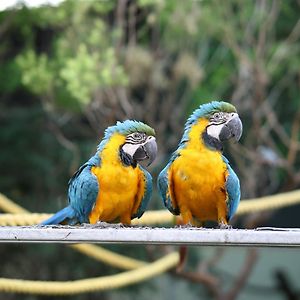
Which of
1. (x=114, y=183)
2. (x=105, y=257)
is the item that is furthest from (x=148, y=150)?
(x=105, y=257)

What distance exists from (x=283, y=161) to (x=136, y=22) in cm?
129

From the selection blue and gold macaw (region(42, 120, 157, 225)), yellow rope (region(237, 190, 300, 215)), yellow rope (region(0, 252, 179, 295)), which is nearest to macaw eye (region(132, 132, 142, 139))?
blue and gold macaw (region(42, 120, 157, 225))

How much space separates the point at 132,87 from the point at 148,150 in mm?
2860

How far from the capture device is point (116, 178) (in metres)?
2.39

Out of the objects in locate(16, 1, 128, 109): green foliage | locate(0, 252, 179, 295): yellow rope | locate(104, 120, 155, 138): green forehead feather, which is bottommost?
locate(0, 252, 179, 295): yellow rope

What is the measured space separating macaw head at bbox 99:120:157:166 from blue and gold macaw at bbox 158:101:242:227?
10 cm

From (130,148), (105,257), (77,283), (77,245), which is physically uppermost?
(130,148)

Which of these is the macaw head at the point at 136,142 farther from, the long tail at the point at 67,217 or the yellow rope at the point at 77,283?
the yellow rope at the point at 77,283

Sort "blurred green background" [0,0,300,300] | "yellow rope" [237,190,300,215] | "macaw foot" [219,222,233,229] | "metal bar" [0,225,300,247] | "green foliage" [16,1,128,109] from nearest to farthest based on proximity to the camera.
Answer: "metal bar" [0,225,300,247]
"macaw foot" [219,222,233,229]
"yellow rope" [237,190,300,215]
"green foliage" [16,1,128,109]
"blurred green background" [0,0,300,300]

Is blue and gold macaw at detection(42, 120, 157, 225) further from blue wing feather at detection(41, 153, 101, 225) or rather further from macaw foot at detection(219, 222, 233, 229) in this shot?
macaw foot at detection(219, 222, 233, 229)

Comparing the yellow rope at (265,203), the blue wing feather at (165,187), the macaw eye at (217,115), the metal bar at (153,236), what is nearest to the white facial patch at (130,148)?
the blue wing feather at (165,187)

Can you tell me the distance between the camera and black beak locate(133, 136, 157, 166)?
232 centimetres

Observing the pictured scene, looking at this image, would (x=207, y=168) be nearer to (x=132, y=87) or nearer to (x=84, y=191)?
(x=84, y=191)

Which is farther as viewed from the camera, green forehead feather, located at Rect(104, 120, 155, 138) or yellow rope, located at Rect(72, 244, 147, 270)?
yellow rope, located at Rect(72, 244, 147, 270)
